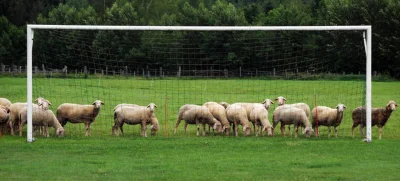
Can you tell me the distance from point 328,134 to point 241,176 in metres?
9.79

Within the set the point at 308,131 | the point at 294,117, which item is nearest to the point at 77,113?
the point at 294,117

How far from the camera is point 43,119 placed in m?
26.5

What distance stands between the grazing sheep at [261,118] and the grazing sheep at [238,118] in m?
0.28

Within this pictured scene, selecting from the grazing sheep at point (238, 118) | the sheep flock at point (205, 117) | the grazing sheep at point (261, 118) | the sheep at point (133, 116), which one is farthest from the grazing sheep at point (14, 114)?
the grazing sheep at point (261, 118)

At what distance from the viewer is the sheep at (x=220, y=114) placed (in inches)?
1114

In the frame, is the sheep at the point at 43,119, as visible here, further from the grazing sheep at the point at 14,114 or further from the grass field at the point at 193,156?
the grass field at the point at 193,156

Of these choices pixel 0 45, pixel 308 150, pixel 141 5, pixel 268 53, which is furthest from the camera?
pixel 141 5

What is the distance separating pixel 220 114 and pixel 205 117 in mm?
697

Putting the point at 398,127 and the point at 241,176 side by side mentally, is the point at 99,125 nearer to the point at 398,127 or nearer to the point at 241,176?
the point at 398,127

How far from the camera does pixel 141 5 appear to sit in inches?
3861

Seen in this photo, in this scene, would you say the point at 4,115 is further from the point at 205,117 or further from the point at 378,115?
the point at 378,115

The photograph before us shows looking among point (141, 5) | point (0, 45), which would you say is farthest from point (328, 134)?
point (141, 5)

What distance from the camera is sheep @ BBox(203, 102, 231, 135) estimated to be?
28286mm

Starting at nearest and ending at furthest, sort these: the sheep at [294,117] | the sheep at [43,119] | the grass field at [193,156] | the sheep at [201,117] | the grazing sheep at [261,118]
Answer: the grass field at [193,156] → the sheep at [43,119] → the sheep at [294,117] → the grazing sheep at [261,118] → the sheep at [201,117]
